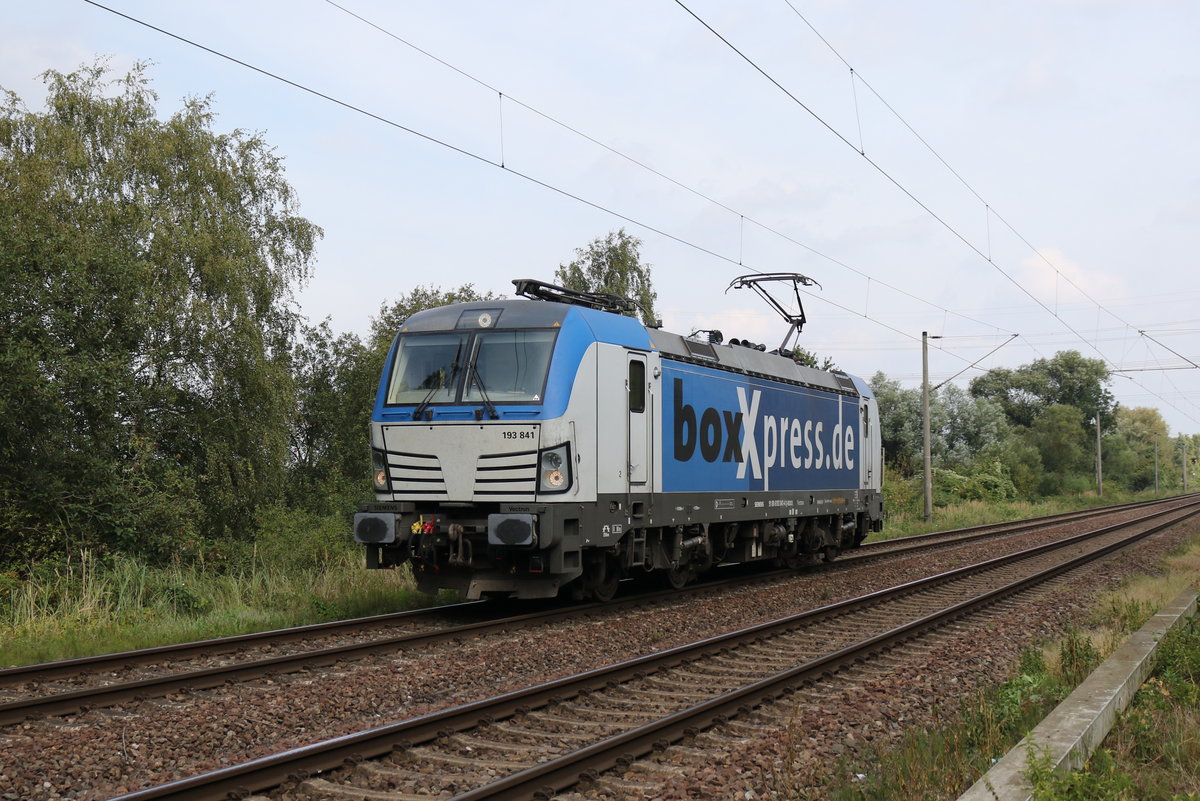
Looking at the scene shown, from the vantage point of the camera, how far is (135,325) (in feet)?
56.1

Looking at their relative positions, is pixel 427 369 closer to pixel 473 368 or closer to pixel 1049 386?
pixel 473 368

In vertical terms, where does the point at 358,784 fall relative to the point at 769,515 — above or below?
below

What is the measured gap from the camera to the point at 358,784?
5938 mm

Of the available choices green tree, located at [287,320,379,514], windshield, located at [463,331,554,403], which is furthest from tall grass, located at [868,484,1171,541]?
windshield, located at [463,331,554,403]

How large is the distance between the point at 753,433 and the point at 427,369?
237 inches

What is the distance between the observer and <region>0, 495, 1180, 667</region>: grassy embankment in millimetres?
10266

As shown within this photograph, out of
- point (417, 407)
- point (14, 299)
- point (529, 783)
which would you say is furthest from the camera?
point (14, 299)

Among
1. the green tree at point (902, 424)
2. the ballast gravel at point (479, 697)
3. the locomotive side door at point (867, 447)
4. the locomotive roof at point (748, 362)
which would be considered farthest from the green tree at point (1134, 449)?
the ballast gravel at point (479, 697)

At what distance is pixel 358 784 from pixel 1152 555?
2174 cm

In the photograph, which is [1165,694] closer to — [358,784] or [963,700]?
[963,700]

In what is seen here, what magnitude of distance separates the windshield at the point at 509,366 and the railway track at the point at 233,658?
2517 millimetres

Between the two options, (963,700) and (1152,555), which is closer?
(963,700)

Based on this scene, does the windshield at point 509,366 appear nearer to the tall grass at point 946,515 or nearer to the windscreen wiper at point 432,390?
the windscreen wiper at point 432,390

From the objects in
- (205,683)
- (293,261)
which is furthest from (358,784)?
(293,261)
